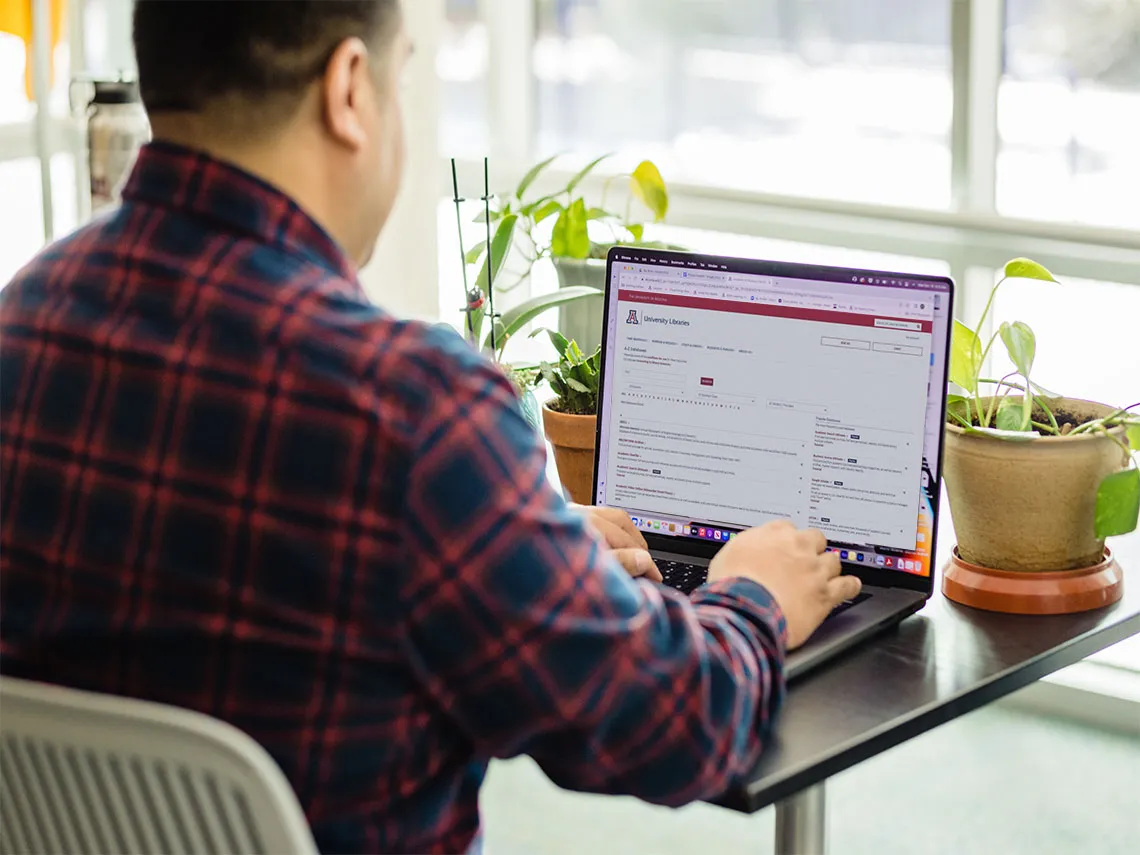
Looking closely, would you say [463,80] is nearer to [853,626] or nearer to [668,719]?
[853,626]

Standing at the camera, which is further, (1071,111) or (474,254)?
(1071,111)

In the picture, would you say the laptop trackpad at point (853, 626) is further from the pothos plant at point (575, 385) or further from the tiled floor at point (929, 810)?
the tiled floor at point (929, 810)

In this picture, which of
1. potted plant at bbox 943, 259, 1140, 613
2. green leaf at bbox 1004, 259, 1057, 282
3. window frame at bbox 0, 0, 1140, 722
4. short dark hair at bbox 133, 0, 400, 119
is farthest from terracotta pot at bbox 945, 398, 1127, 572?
window frame at bbox 0, 0, 1140, 722

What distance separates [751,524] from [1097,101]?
1.61m

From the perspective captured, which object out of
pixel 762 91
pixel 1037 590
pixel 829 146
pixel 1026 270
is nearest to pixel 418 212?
pixel 762 91

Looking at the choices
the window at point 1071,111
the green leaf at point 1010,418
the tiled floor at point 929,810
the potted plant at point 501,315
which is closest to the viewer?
the green leaf at point 1010,418

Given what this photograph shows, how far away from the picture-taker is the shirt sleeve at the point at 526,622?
922mm

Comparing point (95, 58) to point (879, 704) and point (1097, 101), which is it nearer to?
point (1097, 101)

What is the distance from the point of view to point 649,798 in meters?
1.04

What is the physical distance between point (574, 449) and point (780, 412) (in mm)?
302

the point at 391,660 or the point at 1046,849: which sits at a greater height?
the point at 391,660

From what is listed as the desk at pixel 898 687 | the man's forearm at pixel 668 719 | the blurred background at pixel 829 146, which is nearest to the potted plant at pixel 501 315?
the desk at pixel 898 687

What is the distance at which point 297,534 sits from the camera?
93cm

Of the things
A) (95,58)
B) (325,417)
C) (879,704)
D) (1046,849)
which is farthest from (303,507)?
(95,58)
